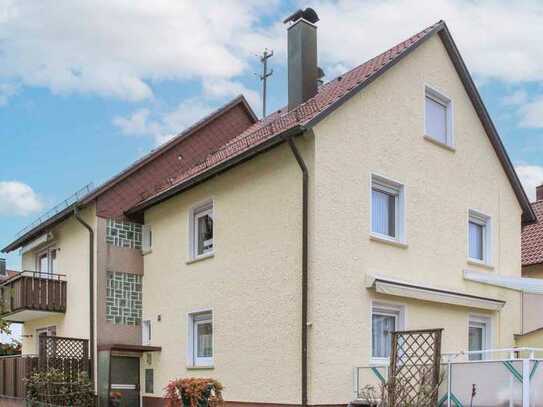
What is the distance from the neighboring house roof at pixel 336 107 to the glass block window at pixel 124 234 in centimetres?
44

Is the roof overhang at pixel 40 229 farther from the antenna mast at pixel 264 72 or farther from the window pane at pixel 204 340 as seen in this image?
the antenna mast at pixel 264 72

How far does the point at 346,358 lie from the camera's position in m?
13.0

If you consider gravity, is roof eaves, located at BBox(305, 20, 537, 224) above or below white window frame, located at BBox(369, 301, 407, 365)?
above

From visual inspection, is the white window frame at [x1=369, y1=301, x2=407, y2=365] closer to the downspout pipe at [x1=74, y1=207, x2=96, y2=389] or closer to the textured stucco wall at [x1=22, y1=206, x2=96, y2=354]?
the downspout pipe at [x1=74, y1=207, x2=96, y2=389]

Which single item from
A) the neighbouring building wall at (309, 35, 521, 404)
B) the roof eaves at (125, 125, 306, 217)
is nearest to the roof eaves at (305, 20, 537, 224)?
the neighbouring building wall at (309, 35, 521, 404)

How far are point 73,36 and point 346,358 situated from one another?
8.65 meters

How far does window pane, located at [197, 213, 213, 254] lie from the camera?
1634 cm

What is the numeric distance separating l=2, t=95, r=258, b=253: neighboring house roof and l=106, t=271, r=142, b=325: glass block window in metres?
1.74

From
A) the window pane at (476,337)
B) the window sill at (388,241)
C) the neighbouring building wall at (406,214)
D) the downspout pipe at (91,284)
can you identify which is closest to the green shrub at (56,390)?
the downspout pipe at (91,284)

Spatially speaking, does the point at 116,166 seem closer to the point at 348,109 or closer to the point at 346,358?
the point at 348,109

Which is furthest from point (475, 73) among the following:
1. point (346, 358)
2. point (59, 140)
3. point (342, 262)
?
point (59, 140)

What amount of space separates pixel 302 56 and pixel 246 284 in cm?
630

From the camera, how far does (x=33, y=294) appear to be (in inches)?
758

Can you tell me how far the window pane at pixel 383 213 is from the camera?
1456 cm
